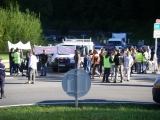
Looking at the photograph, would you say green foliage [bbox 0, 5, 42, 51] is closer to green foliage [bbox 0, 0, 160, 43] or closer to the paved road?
the paved road

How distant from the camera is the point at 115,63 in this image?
75.6 ft

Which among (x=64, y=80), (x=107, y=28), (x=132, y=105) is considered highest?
(x=107, y=28)

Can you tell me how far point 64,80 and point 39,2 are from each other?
74.0 m

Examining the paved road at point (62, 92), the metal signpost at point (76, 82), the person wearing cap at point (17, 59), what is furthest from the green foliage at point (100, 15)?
the metal signpost at point (76, 82)

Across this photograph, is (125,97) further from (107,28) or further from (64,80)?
(107,28)

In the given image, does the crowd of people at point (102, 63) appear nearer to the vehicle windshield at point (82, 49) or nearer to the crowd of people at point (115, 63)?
the crowd of people at point (115, 63)

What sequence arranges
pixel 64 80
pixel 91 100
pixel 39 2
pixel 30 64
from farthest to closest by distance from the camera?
pixel 39 2, pixel 30 64, pixel 91 100, pixel 64 80

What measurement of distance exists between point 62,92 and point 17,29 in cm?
2834

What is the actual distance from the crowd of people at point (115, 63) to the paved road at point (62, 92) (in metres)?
0.70

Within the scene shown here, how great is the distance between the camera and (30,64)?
21859mm

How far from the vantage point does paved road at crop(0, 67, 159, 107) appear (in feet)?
54.4

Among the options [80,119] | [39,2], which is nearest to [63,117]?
[80,119]

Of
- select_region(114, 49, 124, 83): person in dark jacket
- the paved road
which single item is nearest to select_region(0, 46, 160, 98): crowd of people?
select_region(114, 49, 124, 83): person in dark jacket

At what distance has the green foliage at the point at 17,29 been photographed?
1815 inches
